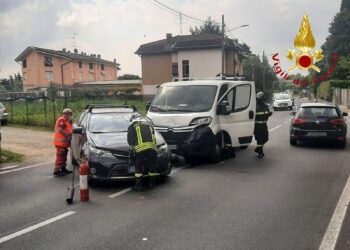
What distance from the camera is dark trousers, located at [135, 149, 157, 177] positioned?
788 cm

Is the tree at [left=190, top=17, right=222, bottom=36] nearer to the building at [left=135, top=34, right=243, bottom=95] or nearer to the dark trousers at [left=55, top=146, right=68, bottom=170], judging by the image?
the building at [left=135, top=34, right=243, bottom=95]

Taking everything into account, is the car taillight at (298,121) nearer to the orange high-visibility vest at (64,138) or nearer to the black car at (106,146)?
the black car at (106,146)

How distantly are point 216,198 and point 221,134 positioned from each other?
408 centimetres

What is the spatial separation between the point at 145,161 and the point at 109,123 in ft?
7.02

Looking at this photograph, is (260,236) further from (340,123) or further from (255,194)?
(340,123)

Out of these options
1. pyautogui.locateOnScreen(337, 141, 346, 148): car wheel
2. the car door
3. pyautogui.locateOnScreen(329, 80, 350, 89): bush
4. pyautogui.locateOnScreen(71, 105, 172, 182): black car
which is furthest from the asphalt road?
pyautogui.locateOnScreen(329, 80, 350, 89): bush

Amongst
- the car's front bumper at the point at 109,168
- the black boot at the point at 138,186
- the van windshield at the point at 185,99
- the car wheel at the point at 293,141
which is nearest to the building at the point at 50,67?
the car wheel at the point at 293,141

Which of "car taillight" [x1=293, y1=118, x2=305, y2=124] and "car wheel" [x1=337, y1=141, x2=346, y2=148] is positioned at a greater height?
"car taillight" [x1=293, y1=118, x2=305, y2=124]

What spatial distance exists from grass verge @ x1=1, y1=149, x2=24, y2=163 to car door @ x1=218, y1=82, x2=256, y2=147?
6.02 m

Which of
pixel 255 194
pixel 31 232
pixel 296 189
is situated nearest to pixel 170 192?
pixel 255 194

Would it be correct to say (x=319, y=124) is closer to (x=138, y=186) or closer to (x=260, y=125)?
(x=260, y=125)

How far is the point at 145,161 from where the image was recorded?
7969 mm

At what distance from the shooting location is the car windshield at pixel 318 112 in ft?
44.9

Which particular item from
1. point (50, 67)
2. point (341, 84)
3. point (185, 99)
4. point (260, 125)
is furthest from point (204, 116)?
point (50, 67)
